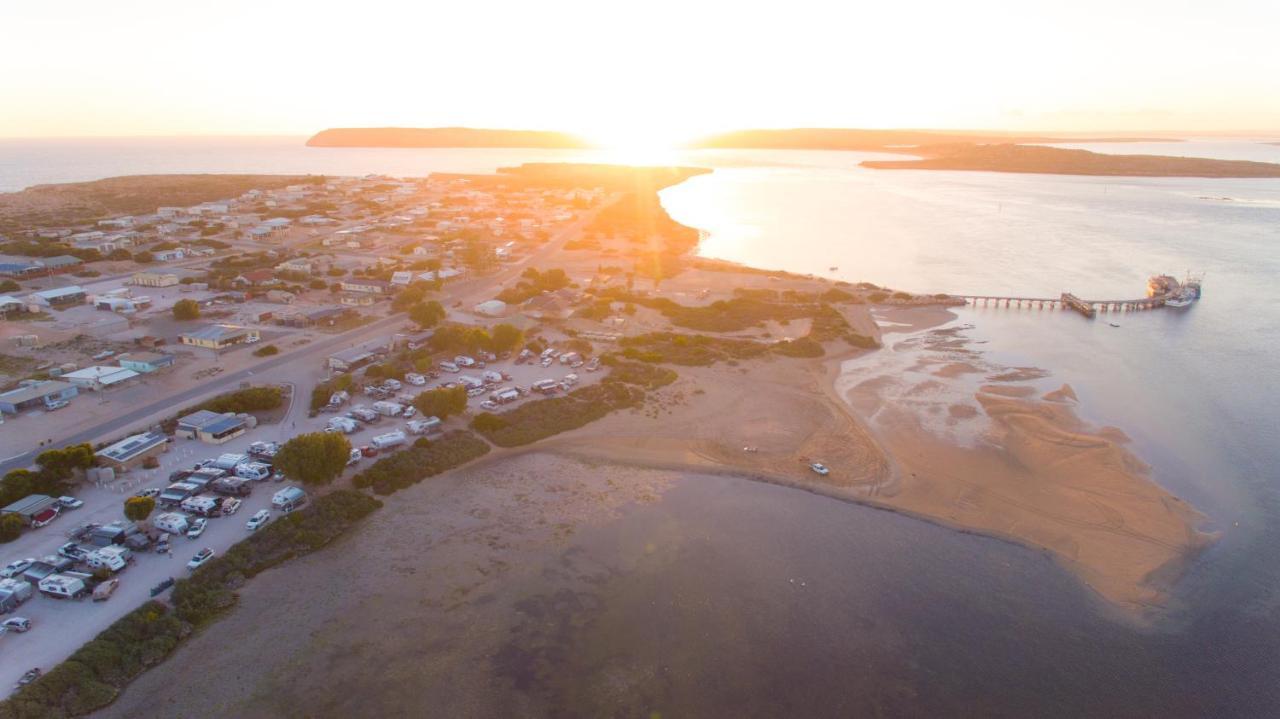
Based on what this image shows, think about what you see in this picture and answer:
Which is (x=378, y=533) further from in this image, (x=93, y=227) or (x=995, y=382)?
(x=93, y=227)

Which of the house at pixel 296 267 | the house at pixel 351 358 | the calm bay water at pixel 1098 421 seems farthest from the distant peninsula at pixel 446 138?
the house at pixel 351 358

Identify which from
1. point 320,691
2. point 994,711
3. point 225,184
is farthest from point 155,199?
point 994,711

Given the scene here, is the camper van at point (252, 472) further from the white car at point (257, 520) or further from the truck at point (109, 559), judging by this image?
the truck at point (109, 559)

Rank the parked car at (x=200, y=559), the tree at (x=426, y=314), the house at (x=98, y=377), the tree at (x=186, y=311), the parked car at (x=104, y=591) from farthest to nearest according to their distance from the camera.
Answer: the tree at (x=186, y=311) < the tree at (x=426, y=314) < the house at (x=98, y=377) < the parked car at (x=200, y=559) < the parked car at (x=104, y=591)

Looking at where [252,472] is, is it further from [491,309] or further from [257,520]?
[491,309]

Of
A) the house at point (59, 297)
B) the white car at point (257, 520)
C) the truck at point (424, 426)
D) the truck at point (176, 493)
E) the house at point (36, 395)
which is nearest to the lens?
the white car at point (257, 520)
